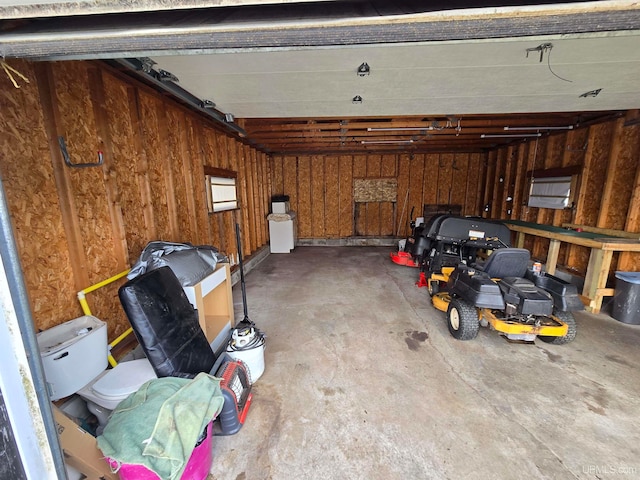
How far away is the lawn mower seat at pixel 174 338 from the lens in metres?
1.60

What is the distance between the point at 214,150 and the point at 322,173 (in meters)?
3.95

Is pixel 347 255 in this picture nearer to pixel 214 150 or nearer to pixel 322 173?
pixel 322 173

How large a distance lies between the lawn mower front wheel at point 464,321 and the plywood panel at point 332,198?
524cm

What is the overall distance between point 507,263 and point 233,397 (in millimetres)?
2924

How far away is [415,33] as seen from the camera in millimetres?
812

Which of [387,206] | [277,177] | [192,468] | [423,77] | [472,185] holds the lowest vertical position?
[192,468]

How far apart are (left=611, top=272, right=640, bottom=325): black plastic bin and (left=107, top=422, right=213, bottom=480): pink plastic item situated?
182 inches

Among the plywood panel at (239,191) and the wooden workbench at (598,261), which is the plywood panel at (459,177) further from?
the plywood panel at (239,191)

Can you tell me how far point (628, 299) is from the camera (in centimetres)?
305

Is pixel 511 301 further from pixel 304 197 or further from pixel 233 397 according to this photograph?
pixel 304 197

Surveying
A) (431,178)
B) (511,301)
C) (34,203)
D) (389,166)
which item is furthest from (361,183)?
(34,203)

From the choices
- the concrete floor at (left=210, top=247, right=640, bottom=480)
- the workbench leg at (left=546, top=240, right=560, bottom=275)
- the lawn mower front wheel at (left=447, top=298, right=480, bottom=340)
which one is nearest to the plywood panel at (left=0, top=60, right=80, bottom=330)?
the concrete floor at (left=210, top=247, right=640, bottom=480)

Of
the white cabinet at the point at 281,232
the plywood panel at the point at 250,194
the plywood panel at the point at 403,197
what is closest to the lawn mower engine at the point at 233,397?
the plywood panel at the point at 250,194

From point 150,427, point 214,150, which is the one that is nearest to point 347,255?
point 214,150
